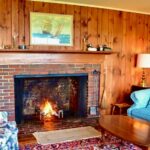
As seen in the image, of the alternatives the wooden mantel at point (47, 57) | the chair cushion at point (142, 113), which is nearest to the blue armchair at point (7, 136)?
the wooden mantel at point (47, 57)

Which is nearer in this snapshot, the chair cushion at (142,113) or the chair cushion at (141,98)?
the chair cushion at (142,113)

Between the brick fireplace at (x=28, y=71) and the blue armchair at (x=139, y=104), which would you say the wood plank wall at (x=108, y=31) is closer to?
the brick fireplace at (x=28, y=71)

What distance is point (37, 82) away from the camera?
4.52 m

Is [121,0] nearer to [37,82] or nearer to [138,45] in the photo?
[138,45]

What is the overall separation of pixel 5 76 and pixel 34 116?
105 centimetres

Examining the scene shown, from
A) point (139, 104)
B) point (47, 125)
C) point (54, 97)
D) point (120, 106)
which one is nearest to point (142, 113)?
point (139, 104)

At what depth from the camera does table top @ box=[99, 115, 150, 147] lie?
8.08ft

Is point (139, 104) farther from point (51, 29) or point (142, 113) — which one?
point (51, 29)

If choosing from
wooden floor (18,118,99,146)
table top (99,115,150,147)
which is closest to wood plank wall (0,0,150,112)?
wooden floor (18,118,99,146)

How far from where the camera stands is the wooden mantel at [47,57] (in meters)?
3.94

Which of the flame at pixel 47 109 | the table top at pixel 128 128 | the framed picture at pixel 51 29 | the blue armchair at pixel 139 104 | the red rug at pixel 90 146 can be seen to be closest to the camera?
the table top at pixel 128 128

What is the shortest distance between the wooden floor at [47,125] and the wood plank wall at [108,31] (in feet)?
2.23

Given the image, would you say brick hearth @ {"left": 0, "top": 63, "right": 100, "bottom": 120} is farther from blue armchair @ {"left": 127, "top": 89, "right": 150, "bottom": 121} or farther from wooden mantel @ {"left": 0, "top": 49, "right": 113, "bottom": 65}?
blue armchair @ {"left": 127, "top": 89, "right": 150, "bottom": 121}

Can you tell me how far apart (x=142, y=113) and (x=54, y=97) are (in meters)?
1.72
